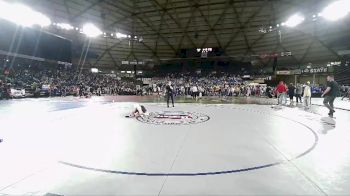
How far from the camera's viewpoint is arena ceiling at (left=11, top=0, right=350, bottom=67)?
3064cm

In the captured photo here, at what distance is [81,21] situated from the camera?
3372 centimetres

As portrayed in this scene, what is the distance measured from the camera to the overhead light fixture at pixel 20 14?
25.6 meters

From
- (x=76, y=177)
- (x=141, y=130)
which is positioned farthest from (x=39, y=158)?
(x=141, y=130)

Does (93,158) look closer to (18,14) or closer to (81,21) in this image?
(18,14)

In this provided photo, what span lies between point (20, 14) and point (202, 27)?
23917 millimetres

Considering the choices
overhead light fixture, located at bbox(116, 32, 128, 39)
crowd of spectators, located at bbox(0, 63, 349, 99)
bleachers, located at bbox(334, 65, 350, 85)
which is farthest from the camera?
overhead light fixture, located at bbox(116, 32, 128, 39)

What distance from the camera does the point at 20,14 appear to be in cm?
2684

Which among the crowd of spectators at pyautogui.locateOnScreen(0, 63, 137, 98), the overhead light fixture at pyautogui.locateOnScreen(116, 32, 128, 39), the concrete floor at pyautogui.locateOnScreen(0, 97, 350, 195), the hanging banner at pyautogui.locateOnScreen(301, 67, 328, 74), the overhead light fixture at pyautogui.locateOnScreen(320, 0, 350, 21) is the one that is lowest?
the concrete floor at pyautogui.locateOnScreen(0, 97, 350, 195)

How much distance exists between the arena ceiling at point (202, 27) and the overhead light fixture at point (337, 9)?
1.30 meters

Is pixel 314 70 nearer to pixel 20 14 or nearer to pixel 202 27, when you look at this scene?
pixel 202 27

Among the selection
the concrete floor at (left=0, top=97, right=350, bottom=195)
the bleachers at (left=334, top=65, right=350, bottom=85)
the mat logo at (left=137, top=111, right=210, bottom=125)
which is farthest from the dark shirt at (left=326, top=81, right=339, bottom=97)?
the bleachers at (left=334, top=65, right=350, bottom=85)

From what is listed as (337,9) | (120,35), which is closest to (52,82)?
(120,35)

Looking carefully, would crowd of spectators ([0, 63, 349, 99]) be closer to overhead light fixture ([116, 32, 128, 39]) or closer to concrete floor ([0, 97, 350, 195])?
overhead light fixture ([116, 32, 128, 39])

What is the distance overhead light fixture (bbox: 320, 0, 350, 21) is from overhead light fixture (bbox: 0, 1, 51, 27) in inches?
1243
